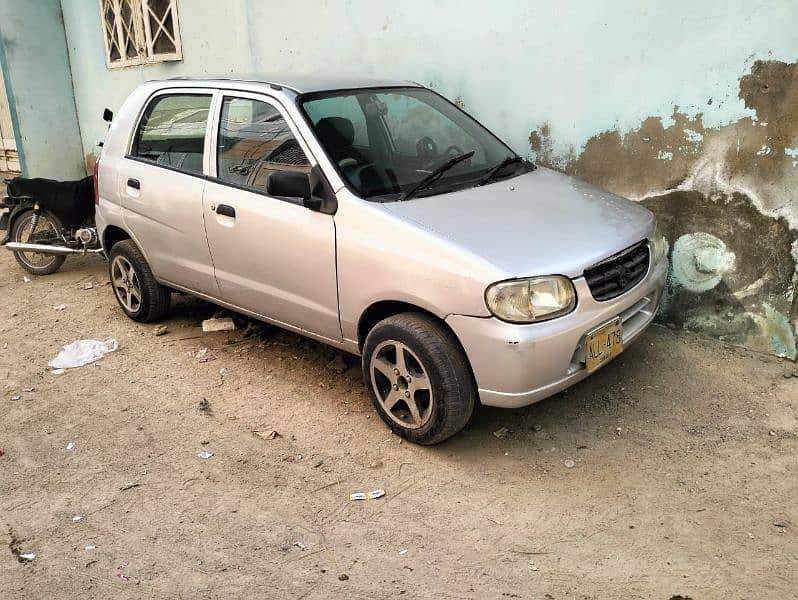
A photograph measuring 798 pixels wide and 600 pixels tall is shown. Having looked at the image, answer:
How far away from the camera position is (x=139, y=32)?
8391 millimetres

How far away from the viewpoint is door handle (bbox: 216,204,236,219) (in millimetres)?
4027

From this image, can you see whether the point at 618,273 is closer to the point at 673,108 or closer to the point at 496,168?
the point at 496,168

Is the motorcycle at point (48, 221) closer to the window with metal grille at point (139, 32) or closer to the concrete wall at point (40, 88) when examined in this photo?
the window with metal grille at point (139, 32)

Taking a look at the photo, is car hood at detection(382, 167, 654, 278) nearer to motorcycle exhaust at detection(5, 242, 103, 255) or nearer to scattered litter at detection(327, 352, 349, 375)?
scattered litter at detection(327, 352, 349, 375)

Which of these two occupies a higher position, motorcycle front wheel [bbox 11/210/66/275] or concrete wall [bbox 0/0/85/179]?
concrete wall [bbox 0/0/85/179]

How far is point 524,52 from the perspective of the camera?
4.97m

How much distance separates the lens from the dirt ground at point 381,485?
8.95ft

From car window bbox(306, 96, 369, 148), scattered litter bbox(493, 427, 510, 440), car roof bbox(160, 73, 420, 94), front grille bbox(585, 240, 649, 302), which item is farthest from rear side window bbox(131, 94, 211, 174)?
front grille bbox(585, 240, 649, 302)

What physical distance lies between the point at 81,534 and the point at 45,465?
0.72m

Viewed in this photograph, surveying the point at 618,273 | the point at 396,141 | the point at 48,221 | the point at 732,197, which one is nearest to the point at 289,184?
the point at 396,141

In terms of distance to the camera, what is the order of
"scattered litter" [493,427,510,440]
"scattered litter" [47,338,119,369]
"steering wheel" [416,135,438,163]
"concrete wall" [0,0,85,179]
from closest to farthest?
"scattered litter" [493,427,510,440], "steering wheel" [416,135,438,163], "scattered litter" [47,338,119,369], "concrete wall" [0,0,85,179]

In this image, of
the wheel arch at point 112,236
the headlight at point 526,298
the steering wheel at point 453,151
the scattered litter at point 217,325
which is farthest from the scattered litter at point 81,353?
the headlight at point 526,298

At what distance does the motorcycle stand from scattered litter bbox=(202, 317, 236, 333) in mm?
1740

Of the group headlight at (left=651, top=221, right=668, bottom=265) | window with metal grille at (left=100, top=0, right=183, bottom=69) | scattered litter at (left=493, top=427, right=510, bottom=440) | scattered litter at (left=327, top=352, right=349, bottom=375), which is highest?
window with metal grille at (left=100, top=0, right=183, bottom=69)
